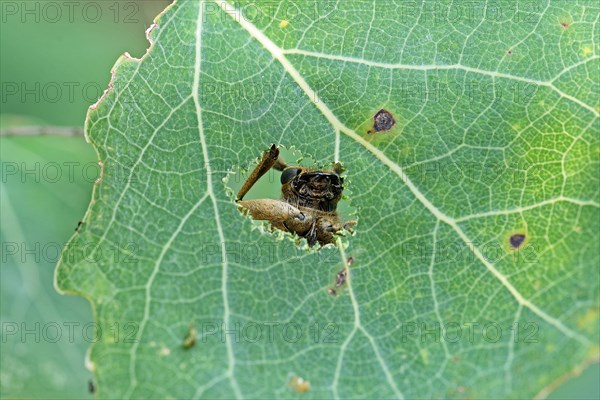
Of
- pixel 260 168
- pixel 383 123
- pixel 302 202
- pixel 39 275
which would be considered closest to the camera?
pixel 383 123

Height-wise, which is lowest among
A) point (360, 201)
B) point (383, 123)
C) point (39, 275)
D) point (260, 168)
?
point (39, 275)

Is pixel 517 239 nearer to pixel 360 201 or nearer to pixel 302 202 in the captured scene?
pixel 360 201

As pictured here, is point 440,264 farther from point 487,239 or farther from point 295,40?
point 295,40

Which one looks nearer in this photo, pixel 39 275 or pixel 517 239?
pixel 517 239

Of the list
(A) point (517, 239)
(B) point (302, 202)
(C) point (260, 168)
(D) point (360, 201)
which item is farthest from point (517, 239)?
(C) point (260, 168)

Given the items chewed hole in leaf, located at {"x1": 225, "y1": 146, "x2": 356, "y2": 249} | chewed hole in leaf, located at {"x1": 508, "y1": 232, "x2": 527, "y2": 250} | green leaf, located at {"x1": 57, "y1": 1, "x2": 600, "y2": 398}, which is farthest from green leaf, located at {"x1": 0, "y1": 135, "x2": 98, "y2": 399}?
chewed hole in leaf, located at {"x1": 508, "y1": 232, "x2": 527, "y2": 250}

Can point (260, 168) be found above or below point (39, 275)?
above

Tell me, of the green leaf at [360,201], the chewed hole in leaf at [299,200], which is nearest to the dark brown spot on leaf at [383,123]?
the green leaf at [360,201]
